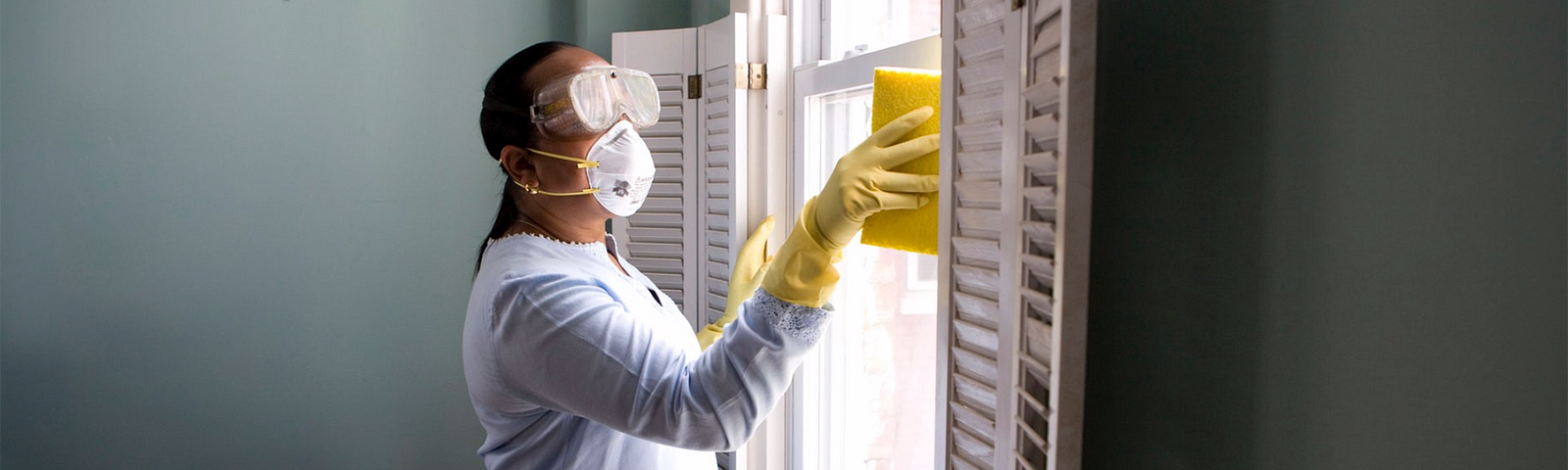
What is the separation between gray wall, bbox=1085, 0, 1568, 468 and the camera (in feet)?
1.60

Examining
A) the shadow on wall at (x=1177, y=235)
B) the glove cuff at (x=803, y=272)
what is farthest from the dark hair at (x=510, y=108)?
the shadow on wall at (x=1177, y=235)

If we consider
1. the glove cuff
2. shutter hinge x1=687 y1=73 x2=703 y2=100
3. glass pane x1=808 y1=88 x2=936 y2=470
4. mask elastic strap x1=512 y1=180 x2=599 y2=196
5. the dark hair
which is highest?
shutter hinge x1=687 y1=73 x2=703 y2=100

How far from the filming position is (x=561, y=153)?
3.85 ft

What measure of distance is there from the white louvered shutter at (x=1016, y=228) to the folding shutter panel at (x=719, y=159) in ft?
2.56

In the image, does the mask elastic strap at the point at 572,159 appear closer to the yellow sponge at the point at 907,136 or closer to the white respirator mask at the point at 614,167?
the white respirator mask at the point at 614,167

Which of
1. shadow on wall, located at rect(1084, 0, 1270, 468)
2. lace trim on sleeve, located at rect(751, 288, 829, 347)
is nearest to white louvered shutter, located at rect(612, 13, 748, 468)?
lace trim on sleeve, located at rect(751, 288, 829, 347)

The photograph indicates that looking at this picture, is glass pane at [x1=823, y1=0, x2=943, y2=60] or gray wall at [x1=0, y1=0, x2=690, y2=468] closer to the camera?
glass pane at [x1=823, y1=0, x2=943, y2=60]

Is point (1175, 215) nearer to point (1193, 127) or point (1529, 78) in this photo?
point (1193, 127)

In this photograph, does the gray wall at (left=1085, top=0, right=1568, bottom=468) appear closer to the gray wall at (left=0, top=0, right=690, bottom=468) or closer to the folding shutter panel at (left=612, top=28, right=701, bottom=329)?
the folding shutter panel at (left=612, top=28, right=701, bottom=329)

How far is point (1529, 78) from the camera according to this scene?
1.57 feet

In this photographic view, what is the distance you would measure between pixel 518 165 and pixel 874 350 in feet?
2.32

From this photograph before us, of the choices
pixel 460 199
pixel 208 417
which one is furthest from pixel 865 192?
pixel 208 417

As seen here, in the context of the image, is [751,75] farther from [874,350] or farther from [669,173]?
[874,350]

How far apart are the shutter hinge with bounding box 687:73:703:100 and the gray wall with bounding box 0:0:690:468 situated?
1.60 ft
